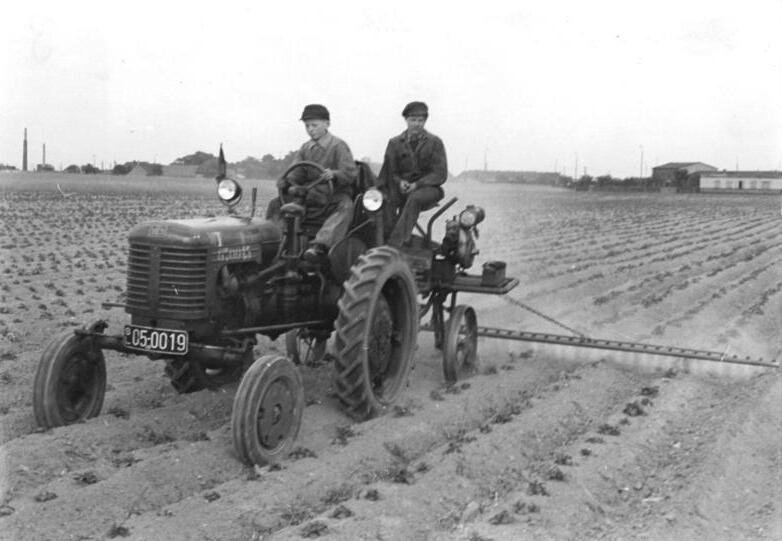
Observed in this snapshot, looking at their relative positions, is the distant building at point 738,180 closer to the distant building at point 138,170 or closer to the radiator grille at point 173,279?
the distant building at point 138,170

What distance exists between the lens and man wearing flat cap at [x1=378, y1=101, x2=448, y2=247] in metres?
7.54

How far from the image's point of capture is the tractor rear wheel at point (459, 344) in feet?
24.3

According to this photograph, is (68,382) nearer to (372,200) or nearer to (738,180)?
(372,200)

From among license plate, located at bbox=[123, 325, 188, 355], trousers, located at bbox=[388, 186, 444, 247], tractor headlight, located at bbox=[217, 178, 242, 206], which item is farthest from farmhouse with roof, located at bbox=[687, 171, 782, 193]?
license plate, located at bbox=[123, 325, 188, 355]

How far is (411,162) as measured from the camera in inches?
306

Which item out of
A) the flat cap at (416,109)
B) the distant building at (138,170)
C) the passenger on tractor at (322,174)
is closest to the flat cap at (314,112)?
the passenger on tractor at (322,174)

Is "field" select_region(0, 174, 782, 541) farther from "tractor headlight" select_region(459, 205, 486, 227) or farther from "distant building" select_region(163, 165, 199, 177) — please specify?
"distant building" select_region(163, 165, 199, 177)

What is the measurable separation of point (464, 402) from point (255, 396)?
86.4 inches

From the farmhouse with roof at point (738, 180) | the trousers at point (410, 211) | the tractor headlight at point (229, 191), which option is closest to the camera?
the tractor headlight at point (229, 191)

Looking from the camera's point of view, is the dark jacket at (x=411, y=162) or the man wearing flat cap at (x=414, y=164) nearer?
the man wearing flat cap at (x=414, y=164)

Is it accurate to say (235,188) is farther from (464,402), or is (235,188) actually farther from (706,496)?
(706,496)

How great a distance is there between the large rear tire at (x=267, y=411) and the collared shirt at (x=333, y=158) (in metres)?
1.75

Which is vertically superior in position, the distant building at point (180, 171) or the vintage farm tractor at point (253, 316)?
the distant building at point (180, 171)

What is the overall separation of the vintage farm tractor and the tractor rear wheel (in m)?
0.67
